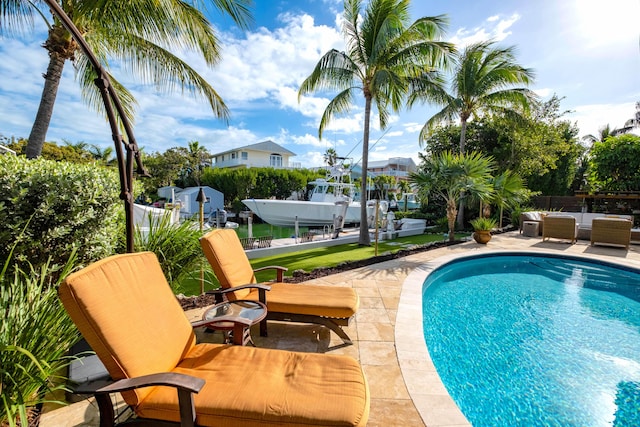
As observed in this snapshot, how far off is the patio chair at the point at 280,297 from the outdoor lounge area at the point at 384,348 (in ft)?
0.86

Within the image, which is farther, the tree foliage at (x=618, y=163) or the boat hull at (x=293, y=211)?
the boat hull at (x=293, y=211)

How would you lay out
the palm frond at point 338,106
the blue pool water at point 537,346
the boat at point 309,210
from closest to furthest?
the blue pool water at point 537,346 → the palm frond at point 338,106 → the boat at point 309,210

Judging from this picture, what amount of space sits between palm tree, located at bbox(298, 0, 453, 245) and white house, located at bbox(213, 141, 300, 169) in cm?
2547

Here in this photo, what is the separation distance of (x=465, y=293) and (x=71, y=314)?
624cm

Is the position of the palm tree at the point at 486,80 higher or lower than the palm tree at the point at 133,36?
higher

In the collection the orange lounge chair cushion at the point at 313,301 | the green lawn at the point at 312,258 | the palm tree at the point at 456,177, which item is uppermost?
the palm tree at the point at 456,177

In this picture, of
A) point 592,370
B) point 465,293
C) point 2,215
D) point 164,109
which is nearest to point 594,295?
point 465,293

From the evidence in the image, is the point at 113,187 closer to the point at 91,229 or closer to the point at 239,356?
the point at 91,229

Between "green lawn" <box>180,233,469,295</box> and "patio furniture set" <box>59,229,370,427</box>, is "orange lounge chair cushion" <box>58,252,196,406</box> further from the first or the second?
"green lawn" <box>180,233,469,295</box>

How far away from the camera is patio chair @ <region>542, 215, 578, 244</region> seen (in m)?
9.73

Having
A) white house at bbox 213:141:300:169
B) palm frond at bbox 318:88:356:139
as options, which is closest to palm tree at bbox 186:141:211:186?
white house at bbox 213:141:300:169

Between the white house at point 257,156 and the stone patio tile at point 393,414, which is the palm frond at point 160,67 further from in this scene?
the white house at point 257,156

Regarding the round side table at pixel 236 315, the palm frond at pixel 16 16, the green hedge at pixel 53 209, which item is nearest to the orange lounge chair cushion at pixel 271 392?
the round side table at pixel 236 315

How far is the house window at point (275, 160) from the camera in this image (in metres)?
37.2
